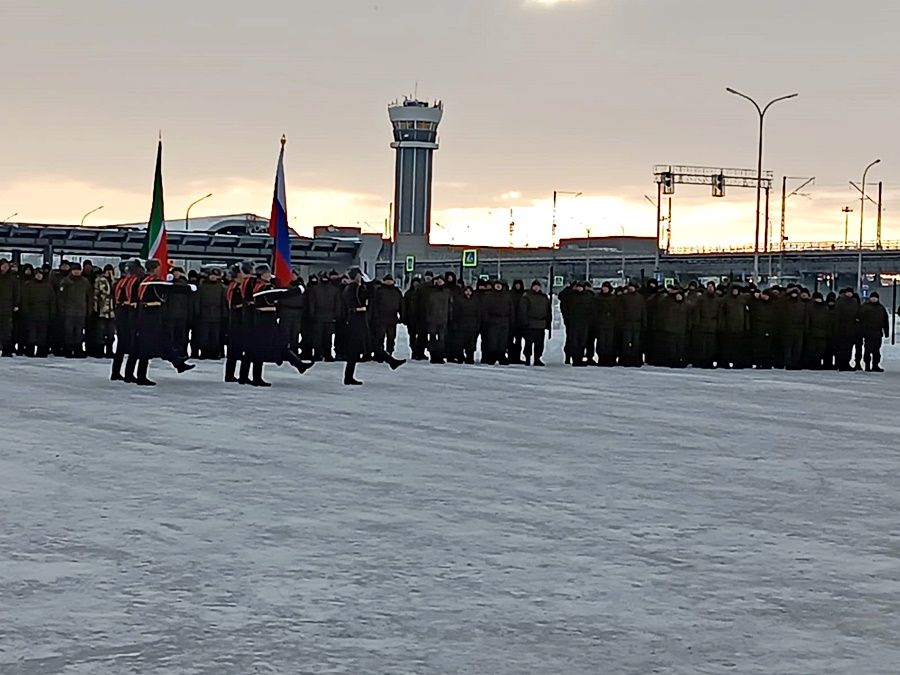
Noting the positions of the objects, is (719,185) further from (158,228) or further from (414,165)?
(414,165)

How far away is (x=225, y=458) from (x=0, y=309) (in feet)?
52.9

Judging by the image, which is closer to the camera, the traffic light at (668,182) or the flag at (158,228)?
the flag at (158,228)

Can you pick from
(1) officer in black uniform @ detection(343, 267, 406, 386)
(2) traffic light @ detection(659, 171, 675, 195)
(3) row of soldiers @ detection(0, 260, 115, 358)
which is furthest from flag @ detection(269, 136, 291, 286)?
(2) traffic light @ detection(659, 171, 675, 195)

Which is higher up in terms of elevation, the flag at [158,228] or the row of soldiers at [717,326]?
the flag at [158,228]

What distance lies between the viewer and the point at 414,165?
640 ft

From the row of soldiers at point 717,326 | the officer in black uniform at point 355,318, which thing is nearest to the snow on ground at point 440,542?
the officer in black uniform at point 355,318

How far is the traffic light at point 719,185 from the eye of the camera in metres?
95.7

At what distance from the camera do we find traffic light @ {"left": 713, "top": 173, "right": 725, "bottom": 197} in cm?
9569

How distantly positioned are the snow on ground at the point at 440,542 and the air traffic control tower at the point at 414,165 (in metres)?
174

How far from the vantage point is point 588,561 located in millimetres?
8234

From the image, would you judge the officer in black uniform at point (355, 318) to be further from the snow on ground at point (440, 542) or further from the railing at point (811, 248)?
the railing at point (811, 248)

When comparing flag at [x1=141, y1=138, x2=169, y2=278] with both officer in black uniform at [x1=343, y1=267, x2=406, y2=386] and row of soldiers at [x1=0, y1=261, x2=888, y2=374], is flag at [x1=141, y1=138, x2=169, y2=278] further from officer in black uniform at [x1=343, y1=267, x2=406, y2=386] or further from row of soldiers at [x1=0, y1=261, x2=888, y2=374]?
officer in black uniform at [x1=343, y1=267, x2=406, y2=386]

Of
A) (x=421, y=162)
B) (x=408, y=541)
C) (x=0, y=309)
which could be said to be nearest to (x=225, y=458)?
(x=408, y=541)

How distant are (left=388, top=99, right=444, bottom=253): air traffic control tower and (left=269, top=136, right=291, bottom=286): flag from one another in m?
164
